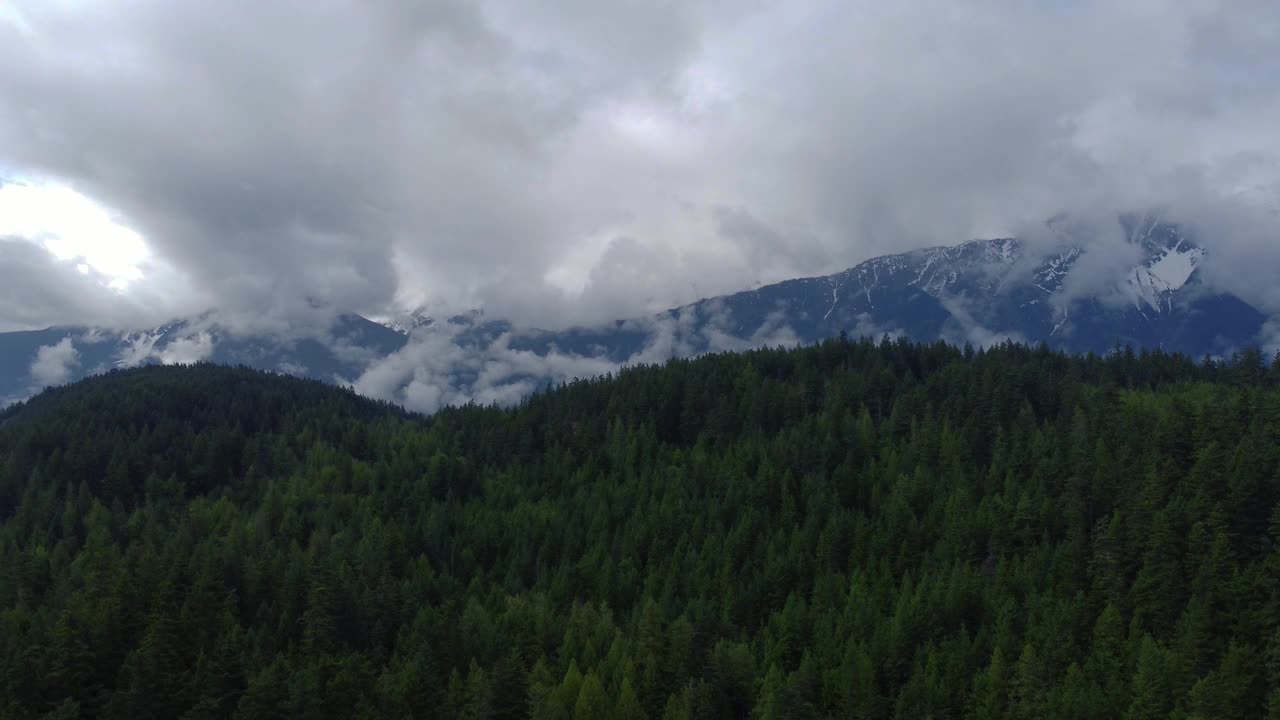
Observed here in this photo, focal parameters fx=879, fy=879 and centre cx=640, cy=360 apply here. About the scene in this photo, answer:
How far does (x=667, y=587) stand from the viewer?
5182 inches

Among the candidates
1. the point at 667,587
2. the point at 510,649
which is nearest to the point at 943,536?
the point at 667,587

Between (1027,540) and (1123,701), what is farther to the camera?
(1027,540)

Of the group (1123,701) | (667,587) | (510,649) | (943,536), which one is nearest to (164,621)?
(510,649)

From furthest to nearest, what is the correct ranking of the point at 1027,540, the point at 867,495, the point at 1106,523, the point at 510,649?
the point at 867,495 < the point at 1027,540 < the point at 1106,523 < the point at 510,649

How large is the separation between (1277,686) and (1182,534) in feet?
115

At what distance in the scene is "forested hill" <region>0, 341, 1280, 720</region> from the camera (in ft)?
300

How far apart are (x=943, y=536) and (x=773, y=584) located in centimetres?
3159

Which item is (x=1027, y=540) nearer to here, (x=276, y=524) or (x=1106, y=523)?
(x=1106, y=523)

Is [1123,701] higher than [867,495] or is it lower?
lower

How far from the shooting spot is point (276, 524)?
175 metres

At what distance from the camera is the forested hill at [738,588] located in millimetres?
91562

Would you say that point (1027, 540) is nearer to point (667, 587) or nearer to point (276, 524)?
point (667, 587)

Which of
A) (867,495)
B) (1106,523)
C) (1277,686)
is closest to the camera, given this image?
(1277,686)

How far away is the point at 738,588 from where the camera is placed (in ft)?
429
